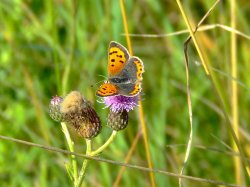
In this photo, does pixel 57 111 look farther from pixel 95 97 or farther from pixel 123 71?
pixel 95 97

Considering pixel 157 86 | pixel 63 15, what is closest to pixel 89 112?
pixel 63 15

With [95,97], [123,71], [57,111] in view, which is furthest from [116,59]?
[95,97]

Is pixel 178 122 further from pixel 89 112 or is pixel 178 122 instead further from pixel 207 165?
pixel 89 112

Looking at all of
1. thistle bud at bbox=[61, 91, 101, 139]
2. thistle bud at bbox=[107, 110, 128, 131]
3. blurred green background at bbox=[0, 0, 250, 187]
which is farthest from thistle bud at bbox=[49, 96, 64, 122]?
blurred green background at bbox=[0, 0, 250, 187]

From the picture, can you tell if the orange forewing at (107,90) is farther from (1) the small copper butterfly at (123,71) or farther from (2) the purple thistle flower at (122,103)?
(2) the purple thistle flower at (122,103)

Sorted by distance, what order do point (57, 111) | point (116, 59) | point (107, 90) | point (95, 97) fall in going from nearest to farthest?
point (107, 90) → point (57, 111) → point (116, 59) → point (95, 97)

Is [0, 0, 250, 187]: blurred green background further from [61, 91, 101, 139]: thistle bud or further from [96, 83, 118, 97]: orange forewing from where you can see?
[96, 83, 118, 97]: orange forewing

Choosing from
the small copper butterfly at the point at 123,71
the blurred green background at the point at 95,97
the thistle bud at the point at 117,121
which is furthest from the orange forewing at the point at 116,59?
the blurred green background at the point at 95,97
